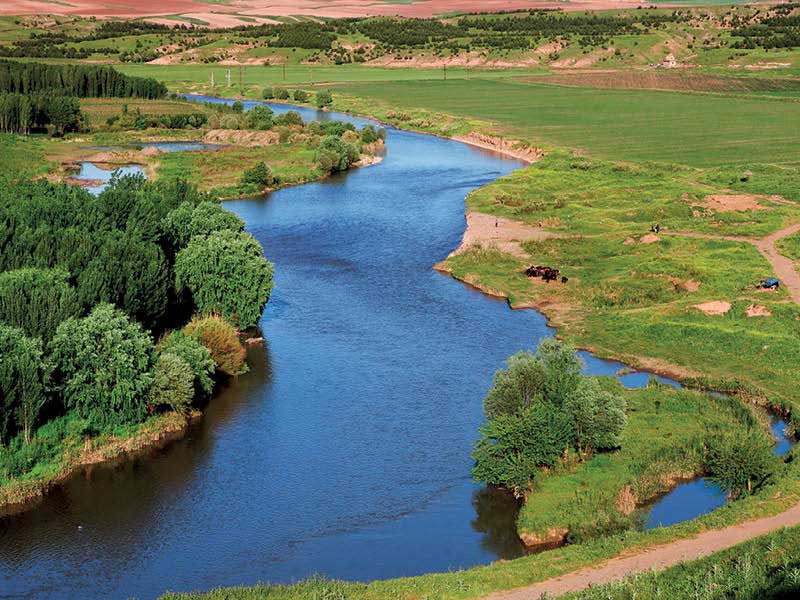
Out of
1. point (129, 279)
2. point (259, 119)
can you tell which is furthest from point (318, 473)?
point (259, 119)

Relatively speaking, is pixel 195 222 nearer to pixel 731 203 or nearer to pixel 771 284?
pixel 771 284

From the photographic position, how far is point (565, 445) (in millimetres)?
50156

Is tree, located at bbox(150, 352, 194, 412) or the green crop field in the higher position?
the green crop field

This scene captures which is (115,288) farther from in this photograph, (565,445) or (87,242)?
(565,445)

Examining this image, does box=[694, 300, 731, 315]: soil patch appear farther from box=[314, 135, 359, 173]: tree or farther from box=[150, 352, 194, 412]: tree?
box=[314, 135, 359, 173]: tree

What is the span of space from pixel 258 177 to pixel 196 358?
214ft

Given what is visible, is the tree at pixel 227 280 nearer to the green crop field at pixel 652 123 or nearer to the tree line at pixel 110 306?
the tree line at pixel 110 306

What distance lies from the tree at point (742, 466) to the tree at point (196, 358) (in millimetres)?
25699

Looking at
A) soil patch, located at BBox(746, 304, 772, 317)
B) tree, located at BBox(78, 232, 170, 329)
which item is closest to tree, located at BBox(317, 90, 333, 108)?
tree, located at BBox(78, 232, 170, 329)

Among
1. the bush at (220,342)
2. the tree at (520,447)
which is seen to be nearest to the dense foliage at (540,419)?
the tree at (520,447)

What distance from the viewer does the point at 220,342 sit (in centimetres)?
6184

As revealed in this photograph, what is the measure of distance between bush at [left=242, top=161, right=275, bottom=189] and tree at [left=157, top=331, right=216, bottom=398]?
62598 millimetres

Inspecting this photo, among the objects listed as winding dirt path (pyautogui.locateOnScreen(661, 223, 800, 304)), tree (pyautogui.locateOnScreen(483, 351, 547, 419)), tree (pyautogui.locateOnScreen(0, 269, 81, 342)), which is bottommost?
winding dirt path (pyautogui.locateOnScreen(661, 223, 800, 304))

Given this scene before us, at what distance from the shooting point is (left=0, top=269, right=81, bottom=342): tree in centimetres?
5491
